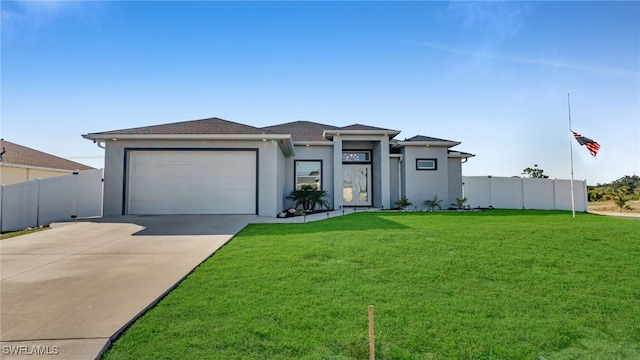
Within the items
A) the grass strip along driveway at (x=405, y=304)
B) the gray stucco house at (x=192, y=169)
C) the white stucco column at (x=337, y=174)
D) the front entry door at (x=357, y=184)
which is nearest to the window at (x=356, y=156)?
the front entry door at (x=357, y=184)

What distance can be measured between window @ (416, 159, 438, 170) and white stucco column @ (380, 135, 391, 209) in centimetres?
194

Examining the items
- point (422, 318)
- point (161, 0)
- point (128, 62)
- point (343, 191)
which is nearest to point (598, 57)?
point (343, 191)

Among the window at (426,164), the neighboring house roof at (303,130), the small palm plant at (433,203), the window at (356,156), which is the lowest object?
the small palm plant at (433,203)

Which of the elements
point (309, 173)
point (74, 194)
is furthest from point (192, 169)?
point (309, 173)

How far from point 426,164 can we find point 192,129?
36.6ft

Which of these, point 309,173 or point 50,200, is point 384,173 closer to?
point 309,173

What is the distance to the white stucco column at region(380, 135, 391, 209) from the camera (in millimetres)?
14148

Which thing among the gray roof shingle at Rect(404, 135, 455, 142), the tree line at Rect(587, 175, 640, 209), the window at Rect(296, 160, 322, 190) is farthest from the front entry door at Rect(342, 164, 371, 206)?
the tree line at Rect(587, 175, 640, 209)

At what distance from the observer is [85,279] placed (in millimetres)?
4293

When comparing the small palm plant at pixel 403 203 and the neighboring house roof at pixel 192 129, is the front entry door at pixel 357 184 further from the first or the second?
the neighboring house roof at pixel 192 129

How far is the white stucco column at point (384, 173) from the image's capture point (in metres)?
14.1

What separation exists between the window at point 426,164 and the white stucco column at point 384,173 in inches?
76.3

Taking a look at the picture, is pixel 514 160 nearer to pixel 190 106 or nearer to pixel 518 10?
pixel 518 10

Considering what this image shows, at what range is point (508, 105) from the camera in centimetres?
1398
